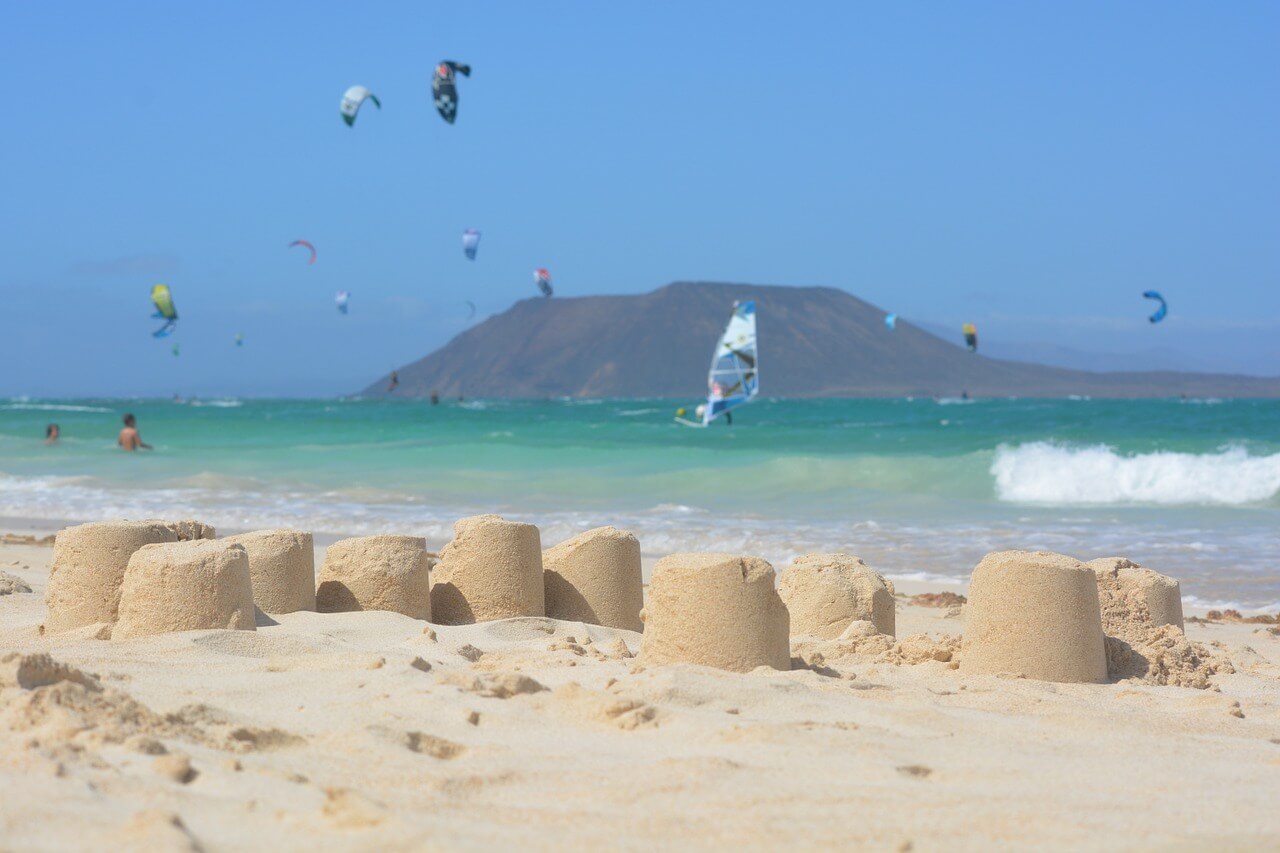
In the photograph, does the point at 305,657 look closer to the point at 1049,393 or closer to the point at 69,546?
the point at 69,546

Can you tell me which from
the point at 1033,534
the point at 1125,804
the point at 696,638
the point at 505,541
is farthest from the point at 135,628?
the point at 1033,534

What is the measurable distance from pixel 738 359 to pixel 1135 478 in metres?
11.6

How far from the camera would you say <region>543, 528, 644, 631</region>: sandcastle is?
7.17 meters

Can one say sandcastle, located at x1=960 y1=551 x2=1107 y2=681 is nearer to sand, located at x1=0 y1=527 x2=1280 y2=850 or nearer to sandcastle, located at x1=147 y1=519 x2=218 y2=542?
sand, located at x1=0 y1=527 x2=1280 y2=850

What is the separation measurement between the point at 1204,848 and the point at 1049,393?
14644 centimetres

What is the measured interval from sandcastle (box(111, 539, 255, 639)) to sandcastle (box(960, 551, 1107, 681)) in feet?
10.5

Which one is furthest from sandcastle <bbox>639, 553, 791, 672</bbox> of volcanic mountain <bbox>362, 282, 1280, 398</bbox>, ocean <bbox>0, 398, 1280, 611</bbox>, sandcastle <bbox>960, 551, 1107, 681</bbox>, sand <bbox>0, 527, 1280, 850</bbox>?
volcanic mountain <bbox>362, 282, 1280, 398</bbox>

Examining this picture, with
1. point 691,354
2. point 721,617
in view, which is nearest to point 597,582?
point 721,617

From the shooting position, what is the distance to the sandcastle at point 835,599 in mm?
6832

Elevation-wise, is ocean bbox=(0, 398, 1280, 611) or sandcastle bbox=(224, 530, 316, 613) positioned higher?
sandcastle bbox=(224, 530, 316, 613)

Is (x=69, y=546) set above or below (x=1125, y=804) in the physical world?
above

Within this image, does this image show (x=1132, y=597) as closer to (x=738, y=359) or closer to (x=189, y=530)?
(x=189, y=530)

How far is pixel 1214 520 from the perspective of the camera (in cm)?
1508

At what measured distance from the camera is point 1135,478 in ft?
67.8
